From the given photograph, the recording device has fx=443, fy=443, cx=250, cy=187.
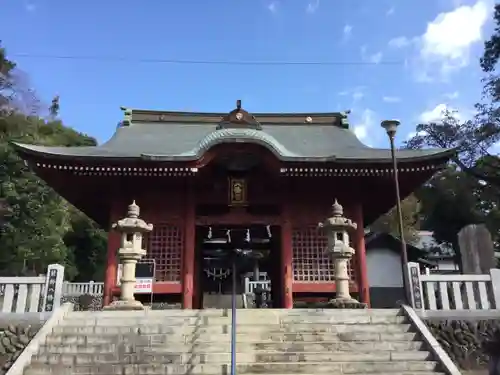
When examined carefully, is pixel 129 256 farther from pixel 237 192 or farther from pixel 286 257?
pixel 286 257

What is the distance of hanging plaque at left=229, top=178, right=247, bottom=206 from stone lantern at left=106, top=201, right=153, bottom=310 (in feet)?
9.59

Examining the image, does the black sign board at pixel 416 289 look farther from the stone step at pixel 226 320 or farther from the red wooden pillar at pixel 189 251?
the red wooden pillar at pixel 189 251

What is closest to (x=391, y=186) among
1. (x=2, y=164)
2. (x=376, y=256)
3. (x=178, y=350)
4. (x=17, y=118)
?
(x=178, y=350)

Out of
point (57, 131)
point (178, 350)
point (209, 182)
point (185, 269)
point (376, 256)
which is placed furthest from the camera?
point (57, 131)

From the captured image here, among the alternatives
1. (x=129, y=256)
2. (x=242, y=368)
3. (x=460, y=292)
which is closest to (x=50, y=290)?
(x=129, y=256)

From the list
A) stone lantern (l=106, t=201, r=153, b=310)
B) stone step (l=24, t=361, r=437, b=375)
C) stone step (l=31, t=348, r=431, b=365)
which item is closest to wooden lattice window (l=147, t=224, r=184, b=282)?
stone lantern (l=106, t=201, r=153, b=310)

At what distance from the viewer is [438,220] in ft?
88.0

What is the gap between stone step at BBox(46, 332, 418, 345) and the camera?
8023 millimetres

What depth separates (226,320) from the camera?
8617mm

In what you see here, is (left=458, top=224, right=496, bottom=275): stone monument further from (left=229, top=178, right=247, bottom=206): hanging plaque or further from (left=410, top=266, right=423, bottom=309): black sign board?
(left=229, top=178, right=247, bottom=206): hanging plaque

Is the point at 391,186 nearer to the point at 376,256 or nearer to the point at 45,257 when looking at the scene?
the point at 376,256

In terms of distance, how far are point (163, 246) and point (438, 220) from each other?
65.2ft

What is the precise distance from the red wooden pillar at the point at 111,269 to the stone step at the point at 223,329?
10.2 feet

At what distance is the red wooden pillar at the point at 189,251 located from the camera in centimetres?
1188
